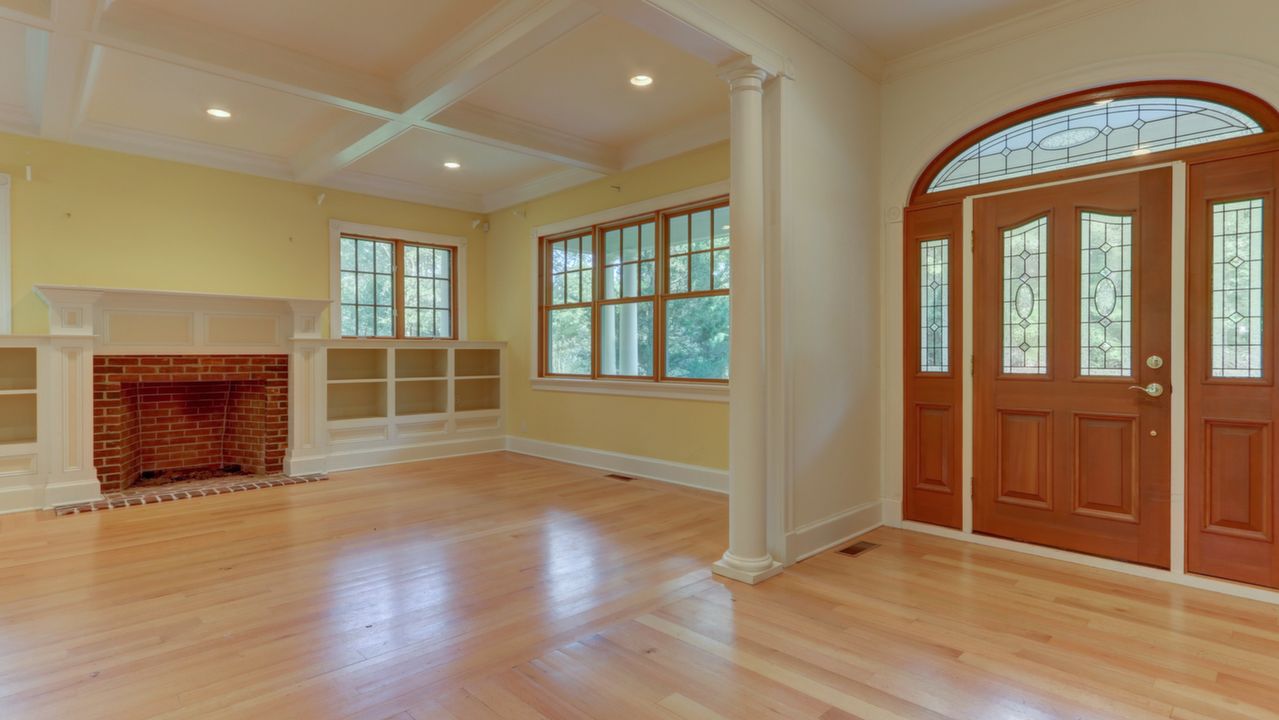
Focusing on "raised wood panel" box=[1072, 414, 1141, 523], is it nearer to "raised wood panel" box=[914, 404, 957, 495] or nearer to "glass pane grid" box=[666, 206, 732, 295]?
"raised wood panel" box=[914, 404, 957, 495]

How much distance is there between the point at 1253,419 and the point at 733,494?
243 cm

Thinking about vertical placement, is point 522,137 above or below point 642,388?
above

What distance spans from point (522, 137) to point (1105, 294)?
414 cm

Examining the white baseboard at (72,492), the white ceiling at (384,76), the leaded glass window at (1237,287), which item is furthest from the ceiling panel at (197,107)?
the leaded glass window at (1237,287)

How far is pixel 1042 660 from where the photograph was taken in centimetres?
233

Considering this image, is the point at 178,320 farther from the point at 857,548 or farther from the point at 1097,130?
the point at 1097,130

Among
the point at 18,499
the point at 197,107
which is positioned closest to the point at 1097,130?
the point at 197,107

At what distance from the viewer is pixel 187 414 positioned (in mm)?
5812

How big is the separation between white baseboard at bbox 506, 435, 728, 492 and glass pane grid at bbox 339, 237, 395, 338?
1944 millimetres

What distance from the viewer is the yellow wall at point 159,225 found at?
495cm

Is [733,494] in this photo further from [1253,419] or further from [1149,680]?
[1253,419]

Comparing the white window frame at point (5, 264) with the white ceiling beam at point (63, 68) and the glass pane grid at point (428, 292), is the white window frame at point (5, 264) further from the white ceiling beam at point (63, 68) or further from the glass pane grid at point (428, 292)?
the glass pane grid at point (428, 292)

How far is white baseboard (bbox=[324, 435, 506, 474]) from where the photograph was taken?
614cm

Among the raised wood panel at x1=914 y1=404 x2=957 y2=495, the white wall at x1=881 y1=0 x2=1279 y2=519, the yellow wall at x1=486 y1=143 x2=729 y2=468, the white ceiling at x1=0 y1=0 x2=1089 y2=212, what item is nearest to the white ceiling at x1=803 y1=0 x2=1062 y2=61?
the white ceiling at x1=0 y1=0 x2=1089 y2=212
